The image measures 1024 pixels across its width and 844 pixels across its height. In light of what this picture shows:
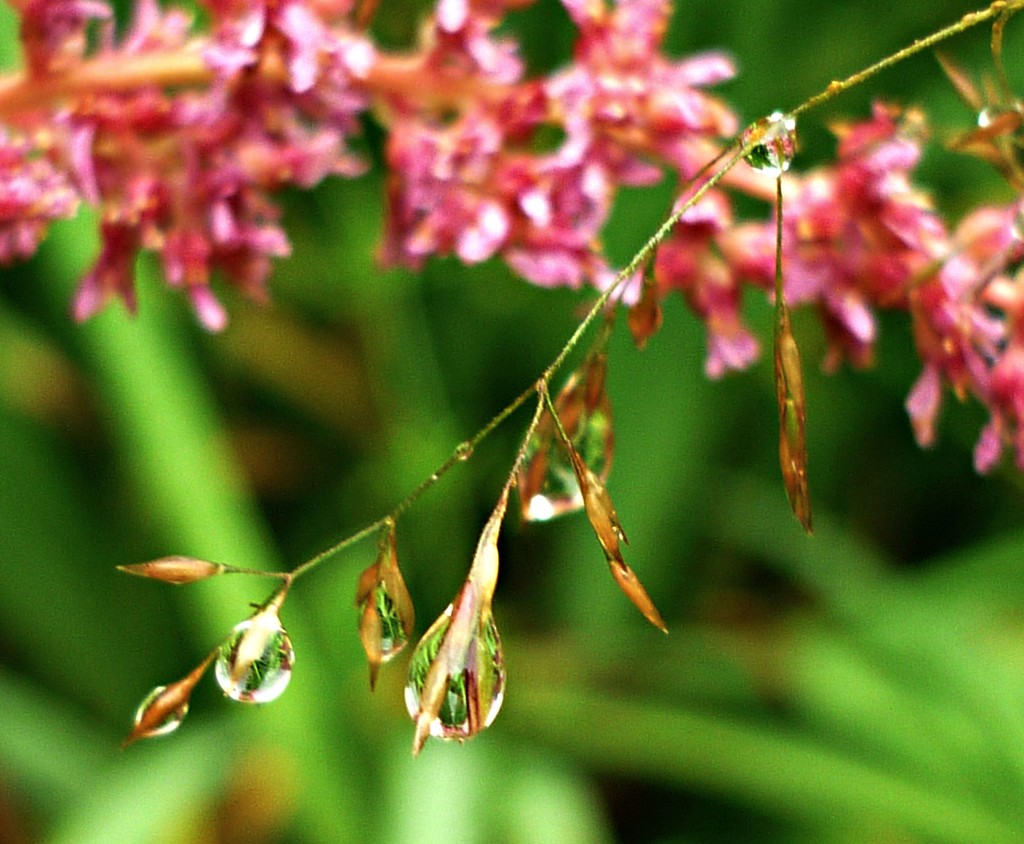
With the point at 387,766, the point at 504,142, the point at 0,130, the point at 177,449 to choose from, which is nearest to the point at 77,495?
the point at 177,449

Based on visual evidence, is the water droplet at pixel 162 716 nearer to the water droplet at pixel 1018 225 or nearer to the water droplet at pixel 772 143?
the water droplet at pixel 772 143

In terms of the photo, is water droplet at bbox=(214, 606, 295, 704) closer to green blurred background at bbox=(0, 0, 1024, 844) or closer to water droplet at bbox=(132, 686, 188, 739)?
water droplet at bbox=(132, 686, 188, 739)

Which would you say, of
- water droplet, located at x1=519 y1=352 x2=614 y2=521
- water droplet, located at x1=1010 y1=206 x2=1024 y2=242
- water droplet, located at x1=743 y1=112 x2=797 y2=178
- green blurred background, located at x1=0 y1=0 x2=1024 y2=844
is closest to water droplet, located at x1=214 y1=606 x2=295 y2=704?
water droplet, located at x1=519 y1=352 x2=614 y2=521

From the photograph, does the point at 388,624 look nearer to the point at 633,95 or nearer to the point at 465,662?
the point at 465,662

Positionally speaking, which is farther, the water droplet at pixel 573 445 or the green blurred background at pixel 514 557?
the green blurred background at pixel 514 557

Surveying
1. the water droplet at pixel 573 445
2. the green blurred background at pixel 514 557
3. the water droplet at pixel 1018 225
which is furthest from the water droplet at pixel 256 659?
the green blurred background at pixel 514 557

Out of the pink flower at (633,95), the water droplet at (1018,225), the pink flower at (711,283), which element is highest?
the pink flower at (633,95)
